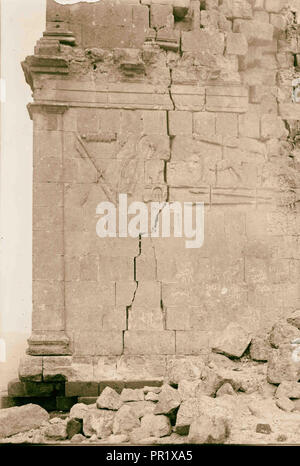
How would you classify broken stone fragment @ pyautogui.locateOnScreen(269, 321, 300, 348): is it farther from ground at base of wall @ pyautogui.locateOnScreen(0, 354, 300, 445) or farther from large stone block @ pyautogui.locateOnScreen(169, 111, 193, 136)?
large stone block @ pyautogui.locateOnScreen(169, 111, 193, 136)

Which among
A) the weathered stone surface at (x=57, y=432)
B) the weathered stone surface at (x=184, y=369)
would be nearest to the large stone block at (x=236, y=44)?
the weathered stone surface at (x=184, y=369)

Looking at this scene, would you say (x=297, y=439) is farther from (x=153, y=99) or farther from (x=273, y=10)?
(x=273, y=10)

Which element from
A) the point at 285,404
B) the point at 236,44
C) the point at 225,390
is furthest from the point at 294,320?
the point at 236,44

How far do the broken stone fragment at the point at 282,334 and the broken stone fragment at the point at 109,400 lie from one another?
72.5 inches

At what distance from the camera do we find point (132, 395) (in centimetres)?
616

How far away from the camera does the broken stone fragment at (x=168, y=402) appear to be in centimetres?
563

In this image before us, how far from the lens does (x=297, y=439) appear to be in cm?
541

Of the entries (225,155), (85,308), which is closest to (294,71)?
(225,155)

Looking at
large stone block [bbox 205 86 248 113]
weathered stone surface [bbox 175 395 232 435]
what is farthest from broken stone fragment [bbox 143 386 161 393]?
large stone block [bbox 205 86 248 113]

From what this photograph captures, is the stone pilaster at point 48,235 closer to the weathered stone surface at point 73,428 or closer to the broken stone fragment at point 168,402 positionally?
the weathered stone surface at point 73,428

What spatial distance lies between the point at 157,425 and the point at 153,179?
9.13 ft

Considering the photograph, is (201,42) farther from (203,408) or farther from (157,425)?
(157,425)

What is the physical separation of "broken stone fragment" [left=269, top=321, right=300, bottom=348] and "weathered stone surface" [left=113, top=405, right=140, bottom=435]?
1819mm

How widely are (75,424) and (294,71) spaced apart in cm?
491
